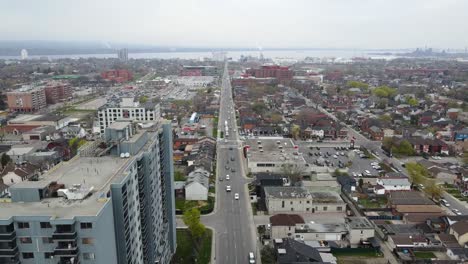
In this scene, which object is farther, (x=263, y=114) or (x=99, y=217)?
(x=263, y=114)

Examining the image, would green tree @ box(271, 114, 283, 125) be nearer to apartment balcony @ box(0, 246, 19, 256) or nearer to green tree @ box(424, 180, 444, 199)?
green tree @ box(424, 180, 444, 199)

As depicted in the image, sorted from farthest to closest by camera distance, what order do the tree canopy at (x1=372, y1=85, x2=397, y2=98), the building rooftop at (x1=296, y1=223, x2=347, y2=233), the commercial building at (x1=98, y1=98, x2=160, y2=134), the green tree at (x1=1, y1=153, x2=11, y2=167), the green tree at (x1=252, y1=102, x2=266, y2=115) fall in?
the tree canopy at (x1=372, y1=85, x2=397, y2=98)
the green tree at (x1=252, y1=102, x2=266, y2=115)
the green tree at (x1=1, y1=153, x2=11, y2=167)
the commercial building at (x1=98, y1=98, x2=160, y2=134)
the building rooftop at (x1=296, y1=223, x2=347, y2=233)

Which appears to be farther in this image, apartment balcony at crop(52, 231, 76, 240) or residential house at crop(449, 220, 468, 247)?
residential house at crop(449, 220, 468, 247)

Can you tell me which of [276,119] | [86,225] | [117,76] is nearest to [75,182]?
[86,225]

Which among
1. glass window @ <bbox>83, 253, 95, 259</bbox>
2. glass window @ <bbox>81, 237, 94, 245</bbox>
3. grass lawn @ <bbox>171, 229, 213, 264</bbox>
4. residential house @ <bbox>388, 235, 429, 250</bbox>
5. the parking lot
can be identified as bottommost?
grass lawn @ <bbox>171, 229, 213, 264</bbox>

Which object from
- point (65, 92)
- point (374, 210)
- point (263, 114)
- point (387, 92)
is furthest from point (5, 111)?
point (387, 92)

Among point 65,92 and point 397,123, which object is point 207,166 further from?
point 65,92

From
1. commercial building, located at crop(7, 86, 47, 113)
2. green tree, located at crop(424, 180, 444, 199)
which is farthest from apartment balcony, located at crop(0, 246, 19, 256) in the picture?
commercial building, located at crop(7, 86, 47, 113)
